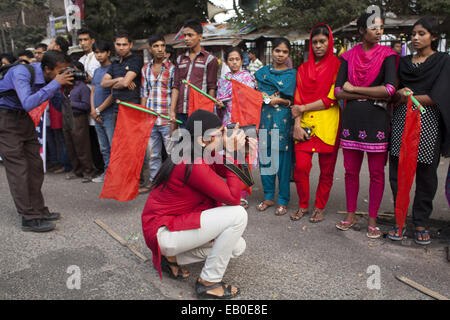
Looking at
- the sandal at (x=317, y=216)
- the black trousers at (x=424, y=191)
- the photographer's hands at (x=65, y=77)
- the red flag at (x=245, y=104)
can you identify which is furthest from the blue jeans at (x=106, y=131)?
the black trousers at (x=424, y=191)

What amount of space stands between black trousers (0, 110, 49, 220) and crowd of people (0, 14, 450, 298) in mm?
13

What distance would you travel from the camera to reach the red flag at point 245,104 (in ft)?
13.6

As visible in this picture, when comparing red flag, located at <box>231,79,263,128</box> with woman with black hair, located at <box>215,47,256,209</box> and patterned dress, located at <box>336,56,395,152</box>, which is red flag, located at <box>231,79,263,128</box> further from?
patterned dress, located at <box>336,56,395,152</box>

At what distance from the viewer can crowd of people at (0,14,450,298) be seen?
2545 mm

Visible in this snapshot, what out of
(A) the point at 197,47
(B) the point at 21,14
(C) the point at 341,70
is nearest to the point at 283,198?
(C) the point at 341,70

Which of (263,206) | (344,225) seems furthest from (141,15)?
(344,225)

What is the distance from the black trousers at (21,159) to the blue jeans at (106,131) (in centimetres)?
131

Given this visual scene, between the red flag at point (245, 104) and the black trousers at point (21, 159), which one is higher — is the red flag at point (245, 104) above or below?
above

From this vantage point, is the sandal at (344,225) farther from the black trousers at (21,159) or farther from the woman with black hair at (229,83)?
the black trousers at (21,159)

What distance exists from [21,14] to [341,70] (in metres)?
Result: 29.5

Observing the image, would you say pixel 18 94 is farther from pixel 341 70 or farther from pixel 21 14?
pixel 21 14

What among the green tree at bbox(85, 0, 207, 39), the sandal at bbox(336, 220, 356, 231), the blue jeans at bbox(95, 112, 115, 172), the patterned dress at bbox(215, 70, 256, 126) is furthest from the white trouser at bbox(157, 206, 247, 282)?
the green tree at bbox(85, 0, 207, 39)

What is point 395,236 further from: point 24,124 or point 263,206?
point 24,124

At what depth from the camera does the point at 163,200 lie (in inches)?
102
